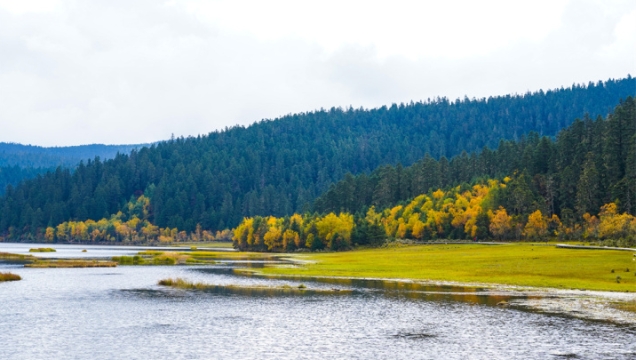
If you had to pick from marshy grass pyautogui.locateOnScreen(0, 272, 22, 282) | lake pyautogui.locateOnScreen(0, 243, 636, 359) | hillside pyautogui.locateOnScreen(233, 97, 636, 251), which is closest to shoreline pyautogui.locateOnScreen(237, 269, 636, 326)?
lake pyautogui.locateOnScreen(0, 243, 636, 359)

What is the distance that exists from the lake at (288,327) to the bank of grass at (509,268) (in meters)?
15.4

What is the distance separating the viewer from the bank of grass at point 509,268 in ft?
279

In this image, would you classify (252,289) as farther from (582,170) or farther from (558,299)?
(582,170)

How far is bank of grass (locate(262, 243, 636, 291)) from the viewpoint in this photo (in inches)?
3354

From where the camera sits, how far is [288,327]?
54938 mm

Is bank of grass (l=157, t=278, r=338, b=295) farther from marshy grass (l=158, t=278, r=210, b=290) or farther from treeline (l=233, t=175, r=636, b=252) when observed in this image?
treeline (l=233, t=175, r=636, b=252)

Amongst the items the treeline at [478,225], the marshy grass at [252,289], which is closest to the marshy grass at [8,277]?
the marshy grass at [252,289]

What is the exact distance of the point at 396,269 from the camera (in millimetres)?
110500

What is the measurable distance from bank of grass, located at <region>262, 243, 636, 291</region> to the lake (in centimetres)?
1542

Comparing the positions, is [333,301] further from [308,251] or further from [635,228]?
[308,251]

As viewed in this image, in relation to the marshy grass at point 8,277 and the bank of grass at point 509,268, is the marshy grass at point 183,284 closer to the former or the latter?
the marshy grass at point 8,277

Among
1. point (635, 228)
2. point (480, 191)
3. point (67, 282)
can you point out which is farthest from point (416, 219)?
point (67, 282)

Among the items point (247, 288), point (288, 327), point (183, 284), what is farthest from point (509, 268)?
point (288, 327)

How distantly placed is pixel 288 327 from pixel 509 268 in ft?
178
